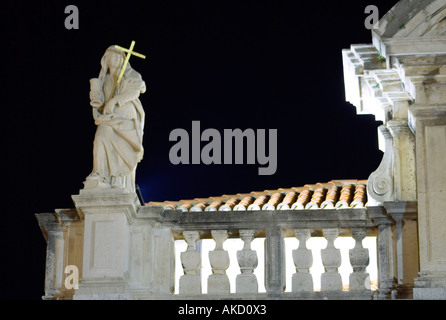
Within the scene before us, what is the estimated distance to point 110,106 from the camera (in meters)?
13.9

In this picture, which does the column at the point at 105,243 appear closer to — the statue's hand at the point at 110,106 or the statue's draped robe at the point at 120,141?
the statue's draped robe at the point at 120,141

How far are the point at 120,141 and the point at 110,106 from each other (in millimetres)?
443

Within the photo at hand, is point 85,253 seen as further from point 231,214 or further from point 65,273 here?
point 231,214

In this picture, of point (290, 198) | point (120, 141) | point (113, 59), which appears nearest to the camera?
point (120, 141)

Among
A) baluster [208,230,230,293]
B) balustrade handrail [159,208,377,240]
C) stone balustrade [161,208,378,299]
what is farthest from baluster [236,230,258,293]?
balustrade handrail [159,208,377,240]

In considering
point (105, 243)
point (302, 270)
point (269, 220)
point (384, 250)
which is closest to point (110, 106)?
point (105, 243)

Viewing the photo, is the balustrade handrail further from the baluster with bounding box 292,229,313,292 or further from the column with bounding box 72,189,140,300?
the column with bounding box 72,189,140,300

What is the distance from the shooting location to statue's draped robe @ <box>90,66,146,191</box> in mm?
13703

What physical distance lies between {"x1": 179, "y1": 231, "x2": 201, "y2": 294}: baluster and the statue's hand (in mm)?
1649

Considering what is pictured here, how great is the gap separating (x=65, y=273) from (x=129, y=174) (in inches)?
55.7

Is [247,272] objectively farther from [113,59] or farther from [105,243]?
[113,59]
